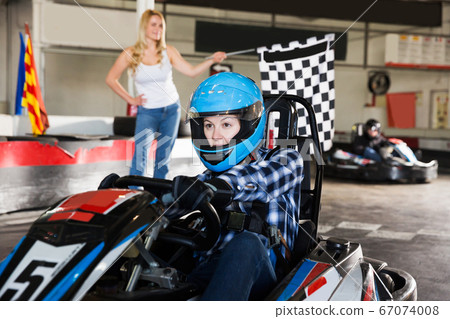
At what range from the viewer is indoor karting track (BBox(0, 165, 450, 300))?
2080 millimetres

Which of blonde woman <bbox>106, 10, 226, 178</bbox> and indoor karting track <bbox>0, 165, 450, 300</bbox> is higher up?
blonde woman <bbox>106, 10, 226, 178</bbox>

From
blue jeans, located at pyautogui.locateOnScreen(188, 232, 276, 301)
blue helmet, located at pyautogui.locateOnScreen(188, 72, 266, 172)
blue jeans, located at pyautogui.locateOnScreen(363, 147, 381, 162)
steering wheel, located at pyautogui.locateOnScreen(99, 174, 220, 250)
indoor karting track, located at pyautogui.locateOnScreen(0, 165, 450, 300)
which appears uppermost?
blue helmet, located at pyautogui.locateOnScreen(188, 72, 266, 172)

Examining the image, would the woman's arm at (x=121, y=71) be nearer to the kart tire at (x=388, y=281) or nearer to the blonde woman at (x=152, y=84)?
the blonde woman at (x=152, y=84)

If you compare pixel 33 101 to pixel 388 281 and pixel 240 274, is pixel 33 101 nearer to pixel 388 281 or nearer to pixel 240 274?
pixel 388 281

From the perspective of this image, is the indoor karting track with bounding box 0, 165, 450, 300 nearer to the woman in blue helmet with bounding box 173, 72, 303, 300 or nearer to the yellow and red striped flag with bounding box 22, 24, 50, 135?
the woman in blue helmet with bounding box 173, 72, 303, 300

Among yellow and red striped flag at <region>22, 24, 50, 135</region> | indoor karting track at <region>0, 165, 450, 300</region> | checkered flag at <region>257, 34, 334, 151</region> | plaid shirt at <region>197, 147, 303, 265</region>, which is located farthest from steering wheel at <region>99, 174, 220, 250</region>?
yellow and red striped flag at <region>22, 24, 50, 135</region>

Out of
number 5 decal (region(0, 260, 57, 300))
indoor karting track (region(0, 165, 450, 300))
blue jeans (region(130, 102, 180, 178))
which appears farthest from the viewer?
blue jeans (region(130, 102, 180, 178))

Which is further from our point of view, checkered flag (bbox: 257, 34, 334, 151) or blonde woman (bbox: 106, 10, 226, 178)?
blonde woman (bbox: 106, 10, 226, 178)

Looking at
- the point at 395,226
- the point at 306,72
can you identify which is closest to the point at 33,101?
the point at 306,72

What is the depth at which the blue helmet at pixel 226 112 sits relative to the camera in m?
1.30

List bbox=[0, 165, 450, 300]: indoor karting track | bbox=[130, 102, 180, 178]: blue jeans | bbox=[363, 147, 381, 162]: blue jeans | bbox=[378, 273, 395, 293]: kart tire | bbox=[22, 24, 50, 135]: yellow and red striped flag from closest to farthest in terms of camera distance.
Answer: bbox=[378, 273, 395, 293]: kart tire < bbox=[0, 165, 450, 300]: indoor karting track < bbox=[130, 102, 180, 178]: blue jeans < bbox=[22, 24, 50, 135]: yellow and red striped flag < bbox=[363, 147, 381, 162]: blue jeans
